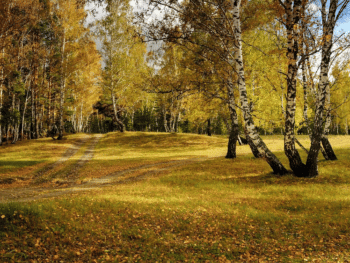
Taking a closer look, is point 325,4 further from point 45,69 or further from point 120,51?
point 45,69

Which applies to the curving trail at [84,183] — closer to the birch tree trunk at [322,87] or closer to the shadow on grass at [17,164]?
the shadow on grass at [17,164]

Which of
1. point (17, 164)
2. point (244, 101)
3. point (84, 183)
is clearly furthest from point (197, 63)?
point (17, 164)

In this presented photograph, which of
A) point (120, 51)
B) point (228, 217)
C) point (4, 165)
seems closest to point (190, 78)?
point (228, 217)

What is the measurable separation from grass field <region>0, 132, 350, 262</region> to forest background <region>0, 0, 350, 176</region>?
277cm

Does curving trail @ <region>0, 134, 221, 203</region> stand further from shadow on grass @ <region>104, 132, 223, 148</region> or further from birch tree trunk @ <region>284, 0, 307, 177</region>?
shadow on grass @ <region>104, 132, 223, 148</region>

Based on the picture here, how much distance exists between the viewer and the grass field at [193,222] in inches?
212

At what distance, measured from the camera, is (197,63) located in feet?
63.0

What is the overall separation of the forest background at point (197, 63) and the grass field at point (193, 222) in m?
2.77

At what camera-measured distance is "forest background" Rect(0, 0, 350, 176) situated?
37.6 ft

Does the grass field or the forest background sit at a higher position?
the forest background

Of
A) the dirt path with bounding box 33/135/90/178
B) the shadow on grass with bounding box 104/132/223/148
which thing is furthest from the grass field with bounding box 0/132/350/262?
the shadow on grass with bounding box 104/132/223/148

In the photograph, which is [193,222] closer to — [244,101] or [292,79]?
[244,101]

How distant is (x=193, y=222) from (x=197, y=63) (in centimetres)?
1475

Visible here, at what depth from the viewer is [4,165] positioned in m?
17.6
